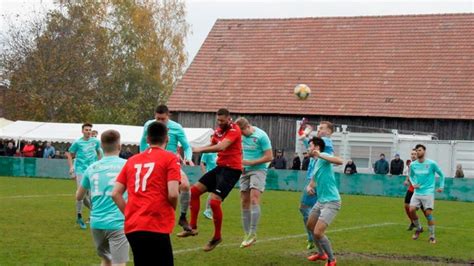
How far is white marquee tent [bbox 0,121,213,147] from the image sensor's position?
43.3 m

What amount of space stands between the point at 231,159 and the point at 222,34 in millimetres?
37299

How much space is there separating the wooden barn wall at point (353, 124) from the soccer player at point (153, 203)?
33398 mm

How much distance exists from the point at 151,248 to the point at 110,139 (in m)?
1.56

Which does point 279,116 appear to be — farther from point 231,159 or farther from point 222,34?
point 231,159

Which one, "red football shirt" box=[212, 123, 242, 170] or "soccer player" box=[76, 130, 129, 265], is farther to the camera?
"red football shirt" box=[212, 123, 242, 170]

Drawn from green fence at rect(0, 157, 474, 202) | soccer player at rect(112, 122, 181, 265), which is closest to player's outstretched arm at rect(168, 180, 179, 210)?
soccer player at rect(112, 122, 181, 265)

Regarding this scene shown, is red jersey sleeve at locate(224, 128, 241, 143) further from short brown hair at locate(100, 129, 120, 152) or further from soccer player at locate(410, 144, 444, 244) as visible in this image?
soccer player at locate(410, 144, 444, 244)

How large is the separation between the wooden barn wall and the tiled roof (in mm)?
380

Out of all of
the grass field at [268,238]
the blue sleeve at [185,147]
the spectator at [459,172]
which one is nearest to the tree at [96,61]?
the spectator at [459,172]

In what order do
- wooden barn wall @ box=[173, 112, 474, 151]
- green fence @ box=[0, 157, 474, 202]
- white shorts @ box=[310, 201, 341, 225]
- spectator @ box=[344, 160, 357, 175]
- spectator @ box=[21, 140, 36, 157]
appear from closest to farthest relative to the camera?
1. white shorts @ box=[310, 201, 341, 225]
2. green fence @ box=[0, 157, 474, 202]
3. spectator @ box=[344, 160, 357, 175]
4. spectator @ box=[21, 140, 36, 157]
5. wooden barn wall @ box=[173, 112, 474, 151]

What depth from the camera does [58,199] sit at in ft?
84.1

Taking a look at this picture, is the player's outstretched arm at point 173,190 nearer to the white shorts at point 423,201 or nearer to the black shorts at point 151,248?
the black shorts at point 151,248

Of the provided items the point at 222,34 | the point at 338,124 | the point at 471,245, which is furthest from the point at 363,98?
the point at 471,245

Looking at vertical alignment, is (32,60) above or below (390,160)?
above
